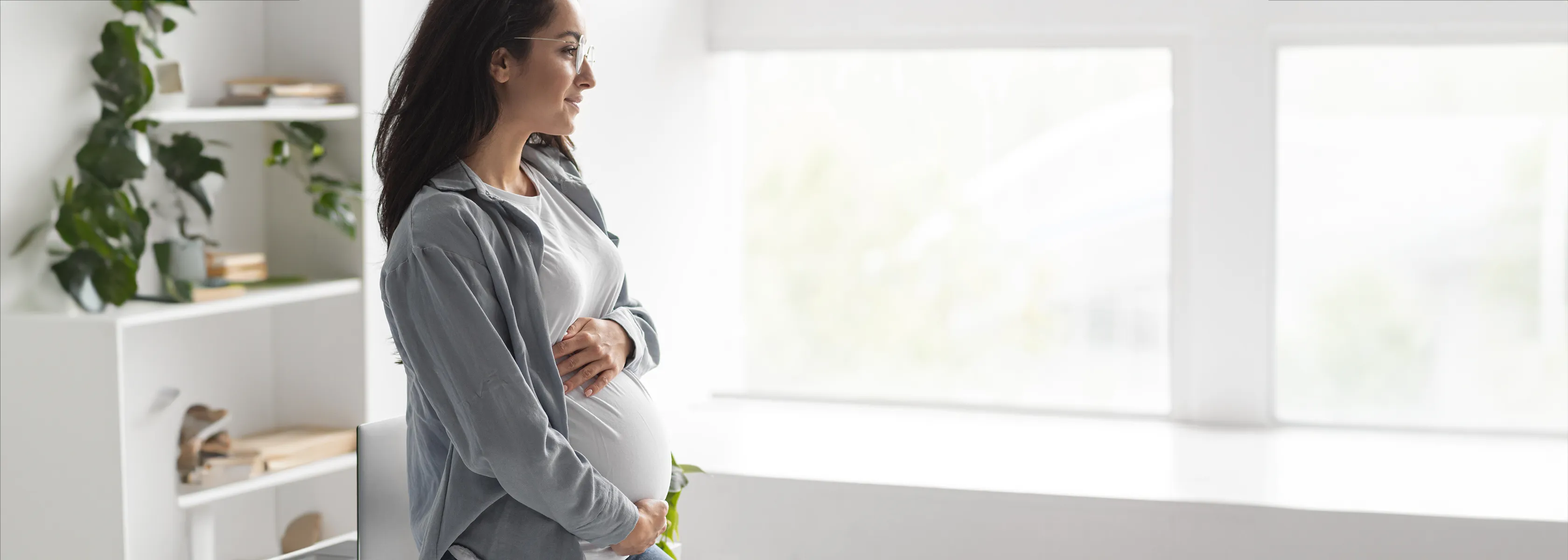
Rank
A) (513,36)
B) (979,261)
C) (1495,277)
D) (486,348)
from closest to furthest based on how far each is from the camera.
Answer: (486,348)
(513,36)
(1495,277)
(979,261)

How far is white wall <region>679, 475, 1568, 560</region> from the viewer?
2.73 metres

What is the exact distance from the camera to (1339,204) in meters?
3.71

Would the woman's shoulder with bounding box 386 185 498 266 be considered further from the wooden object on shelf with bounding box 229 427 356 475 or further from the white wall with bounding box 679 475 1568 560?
the white wall with bounding box 679 475 1568 560

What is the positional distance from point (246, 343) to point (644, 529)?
1608 mm

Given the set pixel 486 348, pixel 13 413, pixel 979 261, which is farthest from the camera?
pixel 979 261

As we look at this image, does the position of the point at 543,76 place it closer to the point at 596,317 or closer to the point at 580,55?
the point at 580,55

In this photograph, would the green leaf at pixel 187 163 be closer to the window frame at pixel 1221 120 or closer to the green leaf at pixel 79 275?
the green leaf at pixel 79 275

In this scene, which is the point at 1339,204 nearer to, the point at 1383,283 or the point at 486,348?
the point at 1383,283

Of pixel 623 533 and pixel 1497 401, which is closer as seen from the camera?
pixel 623 533

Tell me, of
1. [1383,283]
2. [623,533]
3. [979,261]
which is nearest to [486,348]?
[623,533]

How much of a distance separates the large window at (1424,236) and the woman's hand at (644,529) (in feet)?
8.86

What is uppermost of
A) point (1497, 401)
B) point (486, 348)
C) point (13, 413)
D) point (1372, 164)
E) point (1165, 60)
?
point (1165, 60)

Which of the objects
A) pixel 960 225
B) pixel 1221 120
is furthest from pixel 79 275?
pixel 1221 120

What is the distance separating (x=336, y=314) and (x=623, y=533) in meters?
1.50
